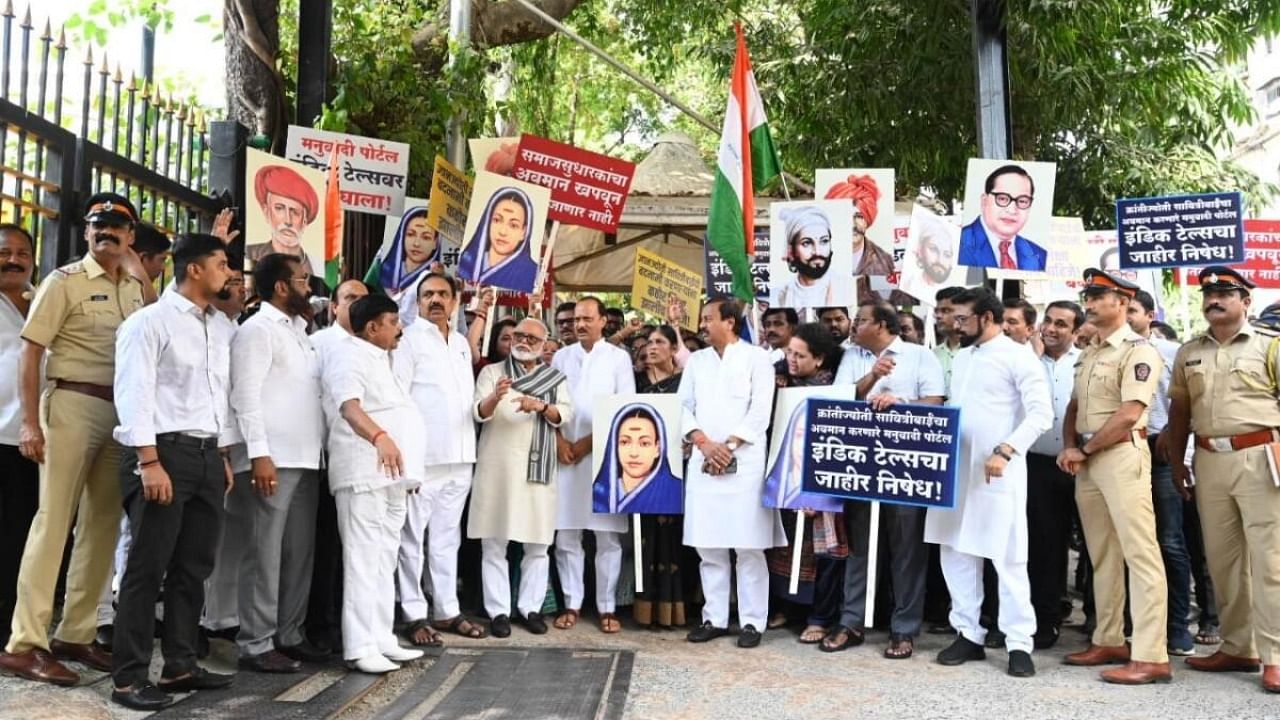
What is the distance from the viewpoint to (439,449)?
22.1 feet

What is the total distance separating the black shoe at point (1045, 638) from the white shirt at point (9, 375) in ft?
18.0

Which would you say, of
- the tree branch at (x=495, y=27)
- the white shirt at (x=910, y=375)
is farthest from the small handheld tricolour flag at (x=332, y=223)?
the white shirt at (x=910, y=375)

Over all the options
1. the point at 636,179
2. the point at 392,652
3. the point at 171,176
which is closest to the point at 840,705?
the point at 392,652

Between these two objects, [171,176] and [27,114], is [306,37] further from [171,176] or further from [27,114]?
[27,114]

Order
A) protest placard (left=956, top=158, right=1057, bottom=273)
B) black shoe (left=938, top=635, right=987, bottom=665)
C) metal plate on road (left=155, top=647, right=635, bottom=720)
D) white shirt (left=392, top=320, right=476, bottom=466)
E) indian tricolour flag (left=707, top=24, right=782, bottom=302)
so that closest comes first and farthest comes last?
metal plate on road (left=155, top=647, right=635, bottom=720) < black shoe (left=938, top=635, right=987, bottom=665) < white shirt (left=392, top=320, right=476, bottom=466) < indian tricolour flag (left=707, top=24, right=782, bottom=302) < protest placard (left=956, top=158, right=1057, bottom=273)

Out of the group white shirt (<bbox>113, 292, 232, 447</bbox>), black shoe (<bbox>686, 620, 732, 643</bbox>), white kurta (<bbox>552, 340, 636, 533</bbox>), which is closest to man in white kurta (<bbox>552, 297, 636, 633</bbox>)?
white kurta (<bbox>552, 340, 636, 533</bbox>)

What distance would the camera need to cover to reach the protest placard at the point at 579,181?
8234mm

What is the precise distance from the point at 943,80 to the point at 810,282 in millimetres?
6784

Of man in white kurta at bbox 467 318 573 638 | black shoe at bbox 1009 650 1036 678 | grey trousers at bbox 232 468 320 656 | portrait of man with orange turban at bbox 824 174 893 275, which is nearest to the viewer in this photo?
grey trousers at bbox 232 468 320 656

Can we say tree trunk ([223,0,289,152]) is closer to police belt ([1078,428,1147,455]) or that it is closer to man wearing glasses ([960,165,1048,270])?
man wearing glasses ([960,165,1048,270])

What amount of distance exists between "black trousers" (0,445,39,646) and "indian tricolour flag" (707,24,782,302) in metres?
4.20

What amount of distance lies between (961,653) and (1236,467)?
5.60 ft

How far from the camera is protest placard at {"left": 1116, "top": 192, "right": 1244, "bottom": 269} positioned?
27.3 ft

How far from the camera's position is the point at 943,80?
13648 millimetres
